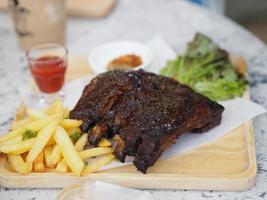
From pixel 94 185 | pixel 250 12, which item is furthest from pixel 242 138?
pixel 250 12

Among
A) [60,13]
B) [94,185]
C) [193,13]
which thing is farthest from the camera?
[193,13]

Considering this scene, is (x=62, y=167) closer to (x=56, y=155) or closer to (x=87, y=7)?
(x=56, y=155)

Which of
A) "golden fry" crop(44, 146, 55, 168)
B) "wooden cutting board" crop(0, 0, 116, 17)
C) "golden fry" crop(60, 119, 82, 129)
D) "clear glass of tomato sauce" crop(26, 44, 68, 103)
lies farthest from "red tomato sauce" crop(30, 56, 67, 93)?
"wooden cutting board" crop(0, 0, 116, 17)

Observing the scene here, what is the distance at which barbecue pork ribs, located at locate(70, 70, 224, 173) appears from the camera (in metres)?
2.10

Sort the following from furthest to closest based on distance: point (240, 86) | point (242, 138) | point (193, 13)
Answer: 1. point (193, 13)
2. point (240, 86)
3. point (242, 138)

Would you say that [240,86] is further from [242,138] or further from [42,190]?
[42,190]

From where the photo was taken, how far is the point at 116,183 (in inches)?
82.6

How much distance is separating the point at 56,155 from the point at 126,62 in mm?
1009

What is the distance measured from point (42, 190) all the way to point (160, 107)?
0.60 meters

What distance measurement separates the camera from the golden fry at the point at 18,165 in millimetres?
2121

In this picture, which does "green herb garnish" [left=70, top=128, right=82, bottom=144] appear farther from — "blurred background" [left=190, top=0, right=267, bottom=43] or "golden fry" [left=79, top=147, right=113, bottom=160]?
"blurred background" [left=190, top=0, right=267, bottom=43]

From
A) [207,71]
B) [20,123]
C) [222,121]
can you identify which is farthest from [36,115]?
→ [207,71]

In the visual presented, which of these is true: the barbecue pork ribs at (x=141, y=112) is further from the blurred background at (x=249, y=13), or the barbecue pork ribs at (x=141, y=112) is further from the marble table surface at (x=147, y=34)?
the blurred background at (x=249, y=13)

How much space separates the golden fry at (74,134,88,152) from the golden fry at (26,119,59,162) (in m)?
0.13
